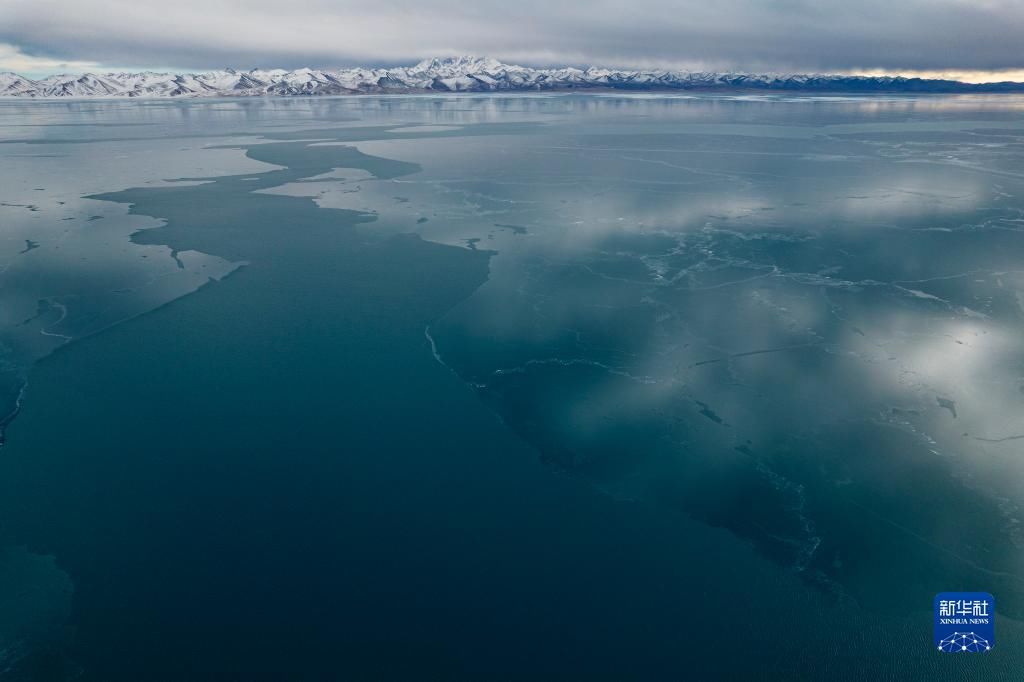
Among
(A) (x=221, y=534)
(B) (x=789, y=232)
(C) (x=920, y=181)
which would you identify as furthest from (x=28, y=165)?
(C) (x=920, y=181)

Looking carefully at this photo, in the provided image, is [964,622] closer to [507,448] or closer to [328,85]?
[507,448]

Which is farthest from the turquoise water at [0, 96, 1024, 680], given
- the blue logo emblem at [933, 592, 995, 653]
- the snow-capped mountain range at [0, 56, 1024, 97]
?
the snow-capped mountain range at [0, 56, 1024, 97]

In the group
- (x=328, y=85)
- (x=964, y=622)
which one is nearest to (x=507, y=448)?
(x=964, y=622)

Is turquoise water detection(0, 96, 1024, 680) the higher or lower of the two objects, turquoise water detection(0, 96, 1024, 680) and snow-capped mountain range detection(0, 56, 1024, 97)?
the lower

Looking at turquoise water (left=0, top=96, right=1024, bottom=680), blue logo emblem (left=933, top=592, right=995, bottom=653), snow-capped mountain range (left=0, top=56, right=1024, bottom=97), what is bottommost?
blue logo emblem (left=933, top=592, right=995, bottom=653)

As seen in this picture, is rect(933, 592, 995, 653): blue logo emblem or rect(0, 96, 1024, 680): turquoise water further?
rect(0, 96, 1024, 680): turquoise water

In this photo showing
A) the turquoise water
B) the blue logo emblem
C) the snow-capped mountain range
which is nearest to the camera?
the blue logo emblem

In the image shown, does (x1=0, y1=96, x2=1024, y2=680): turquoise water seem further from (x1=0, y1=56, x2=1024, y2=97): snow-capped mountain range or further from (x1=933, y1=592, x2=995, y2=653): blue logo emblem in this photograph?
(x1=0, y1=56, x2=1024, y2=97): snow-capped mountain range

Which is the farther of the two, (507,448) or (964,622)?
(507,448)
